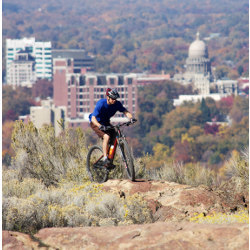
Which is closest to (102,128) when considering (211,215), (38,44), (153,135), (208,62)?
(211,215)

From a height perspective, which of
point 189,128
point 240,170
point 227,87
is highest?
point 227,87

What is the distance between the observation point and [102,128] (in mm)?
8109

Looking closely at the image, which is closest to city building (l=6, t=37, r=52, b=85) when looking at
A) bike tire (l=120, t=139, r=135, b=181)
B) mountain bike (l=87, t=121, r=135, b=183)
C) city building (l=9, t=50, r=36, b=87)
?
city building (l=9, t=50, r=36, b=87)

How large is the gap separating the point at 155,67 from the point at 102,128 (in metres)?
190

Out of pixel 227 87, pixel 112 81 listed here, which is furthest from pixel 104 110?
pixel 227 87

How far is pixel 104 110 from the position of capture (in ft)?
27.1

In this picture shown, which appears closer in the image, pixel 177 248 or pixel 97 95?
pixel 177 248

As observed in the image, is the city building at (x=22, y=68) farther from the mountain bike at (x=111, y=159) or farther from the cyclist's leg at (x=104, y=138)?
the cyclist's leg at (x=104, y=138)

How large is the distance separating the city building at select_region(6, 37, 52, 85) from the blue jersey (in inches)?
6902

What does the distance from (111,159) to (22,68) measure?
601ft

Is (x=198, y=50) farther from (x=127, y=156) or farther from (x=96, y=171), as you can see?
(x=127, y=156)

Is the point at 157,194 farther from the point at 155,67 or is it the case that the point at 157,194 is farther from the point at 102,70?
Answer: the point at 155,67

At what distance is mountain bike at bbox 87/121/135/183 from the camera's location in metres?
8.33

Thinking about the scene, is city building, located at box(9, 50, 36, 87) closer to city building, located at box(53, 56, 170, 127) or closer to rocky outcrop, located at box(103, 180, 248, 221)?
city building, located at box(53, 56, 170, 127)
